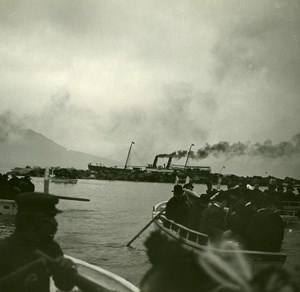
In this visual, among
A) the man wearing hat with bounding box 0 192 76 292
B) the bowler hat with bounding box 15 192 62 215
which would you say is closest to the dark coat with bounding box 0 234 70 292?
the man wearing hat with bounding box 0 192 76 292

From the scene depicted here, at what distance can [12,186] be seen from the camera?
1024 inches

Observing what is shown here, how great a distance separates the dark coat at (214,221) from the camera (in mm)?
9961

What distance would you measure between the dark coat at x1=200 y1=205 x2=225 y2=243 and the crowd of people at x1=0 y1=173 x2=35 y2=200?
17.4m

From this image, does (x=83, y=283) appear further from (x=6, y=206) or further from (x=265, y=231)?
(x=6, y=206)

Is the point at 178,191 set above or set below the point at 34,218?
above

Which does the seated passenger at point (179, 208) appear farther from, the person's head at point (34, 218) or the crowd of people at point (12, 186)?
the crowd of people at point (12, 186)

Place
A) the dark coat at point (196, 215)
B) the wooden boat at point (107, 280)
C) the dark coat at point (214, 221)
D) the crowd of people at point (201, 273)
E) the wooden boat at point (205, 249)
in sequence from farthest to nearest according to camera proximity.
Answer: the dark coat at point (196, 215) → the dark coat at point (214, 221) → the wooden boat at point (205, 249) → the wooden boat at point (107, 280) → the crowd of people at point (201, 273)

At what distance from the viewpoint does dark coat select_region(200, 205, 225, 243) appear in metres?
9.96

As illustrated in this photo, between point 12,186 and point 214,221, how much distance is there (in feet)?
61.3

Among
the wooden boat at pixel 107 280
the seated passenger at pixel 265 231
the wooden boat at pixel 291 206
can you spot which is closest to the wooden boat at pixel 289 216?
the wooden boat at pixel 291 206

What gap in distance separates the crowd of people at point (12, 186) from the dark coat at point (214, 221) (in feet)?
57.1

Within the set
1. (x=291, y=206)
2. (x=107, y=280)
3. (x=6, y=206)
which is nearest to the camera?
(x=107, y=280)

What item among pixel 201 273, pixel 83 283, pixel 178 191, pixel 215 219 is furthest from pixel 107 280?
pixel 178 191

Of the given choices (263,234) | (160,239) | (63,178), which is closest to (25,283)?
(160,239)
